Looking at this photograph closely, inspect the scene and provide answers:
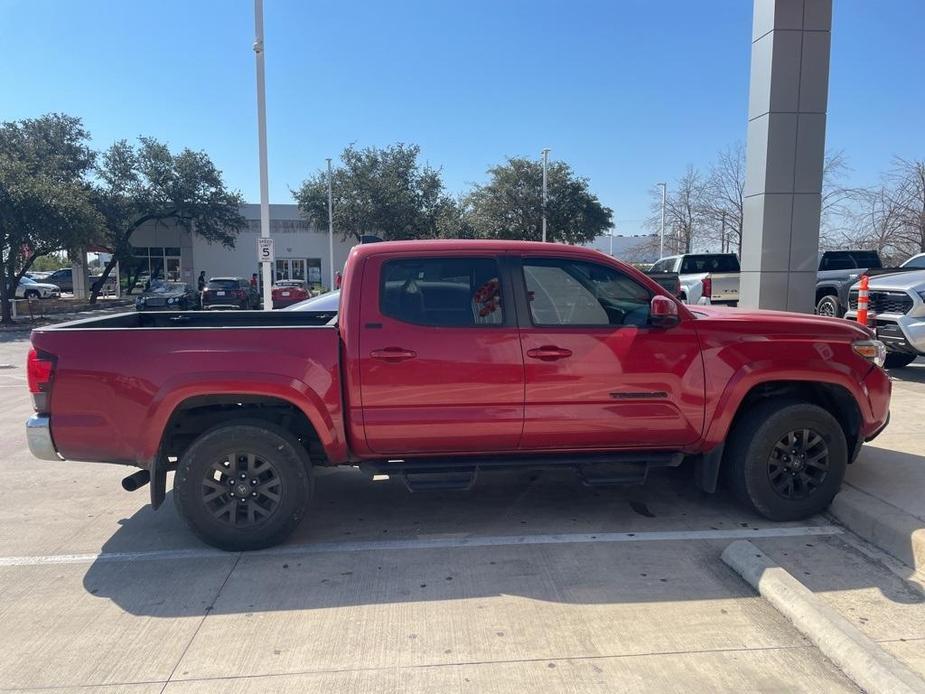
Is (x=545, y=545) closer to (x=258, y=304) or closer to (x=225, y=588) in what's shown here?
(x=225, y=588)

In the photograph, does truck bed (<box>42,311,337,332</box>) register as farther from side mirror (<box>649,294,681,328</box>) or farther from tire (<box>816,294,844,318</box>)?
tire (<box>816,294,844,318</box>)

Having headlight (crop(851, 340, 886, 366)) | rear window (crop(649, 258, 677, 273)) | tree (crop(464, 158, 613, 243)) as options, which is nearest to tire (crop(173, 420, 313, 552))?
headlight (crop(851, 340, 886, 366))

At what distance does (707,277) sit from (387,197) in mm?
26404

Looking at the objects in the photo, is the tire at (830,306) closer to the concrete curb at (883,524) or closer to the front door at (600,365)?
the concrete curb at (883,524)

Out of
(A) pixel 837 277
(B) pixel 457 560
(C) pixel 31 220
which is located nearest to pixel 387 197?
(C) pixel 31 220

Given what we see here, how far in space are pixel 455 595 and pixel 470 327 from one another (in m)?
1.64

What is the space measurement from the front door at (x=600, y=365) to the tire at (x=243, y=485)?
1.55 metres

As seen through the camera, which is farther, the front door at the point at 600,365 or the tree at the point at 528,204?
the tree at the point at 528,204

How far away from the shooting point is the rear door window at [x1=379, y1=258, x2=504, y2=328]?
4.57 metres

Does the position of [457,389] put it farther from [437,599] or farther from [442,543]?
[437,599]

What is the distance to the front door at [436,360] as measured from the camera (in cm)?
445

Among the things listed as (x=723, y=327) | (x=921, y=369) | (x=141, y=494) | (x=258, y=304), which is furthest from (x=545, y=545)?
(x=258, y=304)

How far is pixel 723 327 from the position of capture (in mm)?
4691

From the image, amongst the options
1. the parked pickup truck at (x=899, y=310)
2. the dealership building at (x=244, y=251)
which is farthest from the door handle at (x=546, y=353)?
the dealership building at (x=244, y=251)
